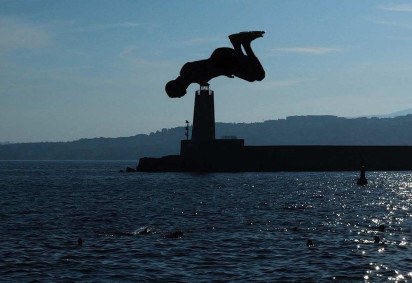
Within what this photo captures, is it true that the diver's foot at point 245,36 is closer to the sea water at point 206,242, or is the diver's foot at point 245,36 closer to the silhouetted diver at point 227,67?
the silhouetted diver at point 227,67

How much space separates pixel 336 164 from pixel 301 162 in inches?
372

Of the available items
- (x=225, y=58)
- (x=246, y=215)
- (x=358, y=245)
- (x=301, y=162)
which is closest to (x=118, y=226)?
(x=246, y=215)

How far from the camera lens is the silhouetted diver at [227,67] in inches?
247

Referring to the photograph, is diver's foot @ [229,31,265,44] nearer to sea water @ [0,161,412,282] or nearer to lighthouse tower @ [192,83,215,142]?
sea water @ [0,161,412,282]

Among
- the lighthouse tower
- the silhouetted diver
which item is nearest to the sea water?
the silhouetted diver

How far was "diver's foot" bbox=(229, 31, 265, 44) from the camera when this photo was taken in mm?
6320

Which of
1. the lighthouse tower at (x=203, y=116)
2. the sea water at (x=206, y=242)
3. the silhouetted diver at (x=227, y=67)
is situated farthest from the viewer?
the lighthouse tower at (x=203, y=116)

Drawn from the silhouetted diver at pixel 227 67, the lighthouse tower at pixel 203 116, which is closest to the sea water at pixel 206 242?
the silhouetted diver at pixel 227 67

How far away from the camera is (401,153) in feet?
590

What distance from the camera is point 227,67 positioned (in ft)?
20.6

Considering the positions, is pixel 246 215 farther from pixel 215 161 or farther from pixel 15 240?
pixel 215 161

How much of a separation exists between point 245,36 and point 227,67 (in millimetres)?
358

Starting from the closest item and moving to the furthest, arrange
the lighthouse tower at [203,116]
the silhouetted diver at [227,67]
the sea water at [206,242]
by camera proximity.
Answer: the silhouetted diver at [227,67] < the sea water at [206,242] < the lighthouse tower at [203,116]

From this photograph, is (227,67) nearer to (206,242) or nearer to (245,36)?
(245,36)
